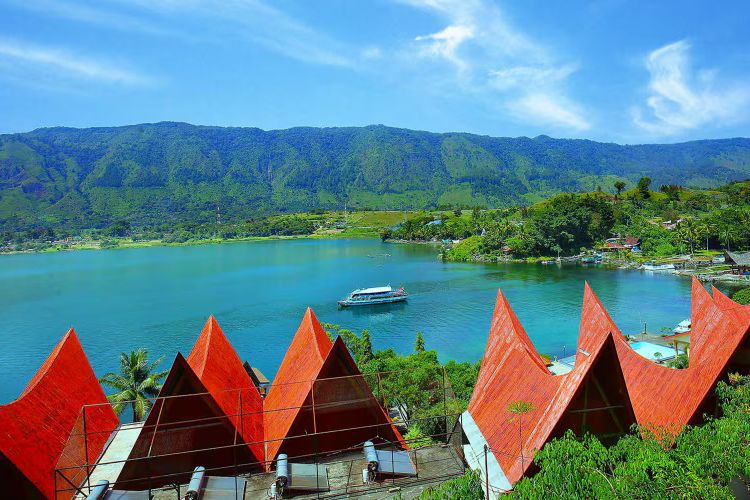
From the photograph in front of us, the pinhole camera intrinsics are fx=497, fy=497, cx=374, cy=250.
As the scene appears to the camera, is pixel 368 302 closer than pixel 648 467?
No

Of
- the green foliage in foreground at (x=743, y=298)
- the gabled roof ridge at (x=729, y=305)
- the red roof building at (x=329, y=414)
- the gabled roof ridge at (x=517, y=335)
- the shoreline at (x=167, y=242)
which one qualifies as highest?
the gabled roof ridge at (x=729, y=305)

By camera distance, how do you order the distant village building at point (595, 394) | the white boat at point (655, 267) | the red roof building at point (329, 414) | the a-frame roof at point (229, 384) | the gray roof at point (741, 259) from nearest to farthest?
the distant village building at point (595, 394), the red roof building at point (329, 414), the a-frame roof at point (229, 384), the gray roof at point (741, 259), the white boat at point (655, 267)

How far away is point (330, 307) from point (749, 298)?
38276 mm

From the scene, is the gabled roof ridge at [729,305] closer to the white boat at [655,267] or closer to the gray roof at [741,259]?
the gray roof at [741,259]

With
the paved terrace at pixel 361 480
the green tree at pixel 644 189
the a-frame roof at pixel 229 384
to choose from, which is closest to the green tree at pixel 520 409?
the paved terrace at pixel 361 480

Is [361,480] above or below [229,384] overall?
below

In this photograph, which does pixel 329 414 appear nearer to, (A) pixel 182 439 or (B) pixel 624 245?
(A) pixel 182 439

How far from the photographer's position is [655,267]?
6750 centimetres

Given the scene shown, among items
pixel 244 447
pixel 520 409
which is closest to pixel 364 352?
pixel 244 447

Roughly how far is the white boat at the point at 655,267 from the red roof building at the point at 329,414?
65123 millimetres

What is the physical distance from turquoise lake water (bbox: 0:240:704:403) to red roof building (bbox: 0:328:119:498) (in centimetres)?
1993

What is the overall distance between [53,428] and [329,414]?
22.3 feet

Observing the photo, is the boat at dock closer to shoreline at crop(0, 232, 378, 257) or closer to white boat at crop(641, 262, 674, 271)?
white boat at crop(641, 262, 674, 271)

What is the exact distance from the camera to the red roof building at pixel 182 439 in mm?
11484
